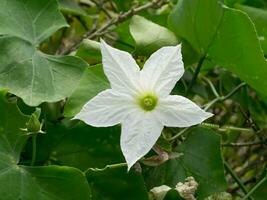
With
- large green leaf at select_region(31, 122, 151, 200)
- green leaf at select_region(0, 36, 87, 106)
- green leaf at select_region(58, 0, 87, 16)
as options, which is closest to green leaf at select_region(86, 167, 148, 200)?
large green leaf at select_region(31, 122, 151, 200)

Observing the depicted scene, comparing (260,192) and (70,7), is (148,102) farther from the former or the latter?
(70,7)

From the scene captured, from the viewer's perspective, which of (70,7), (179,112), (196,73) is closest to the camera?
(179,112)

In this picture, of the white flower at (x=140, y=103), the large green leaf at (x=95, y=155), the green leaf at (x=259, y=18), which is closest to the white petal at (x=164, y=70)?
the white flower at (x=140, y=103)

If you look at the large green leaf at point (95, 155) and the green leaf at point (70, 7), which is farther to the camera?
the green leaf at point (70, 7)

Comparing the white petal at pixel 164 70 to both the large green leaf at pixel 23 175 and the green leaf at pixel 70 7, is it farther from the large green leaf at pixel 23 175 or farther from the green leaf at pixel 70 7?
the green leaf at pixel 70 7

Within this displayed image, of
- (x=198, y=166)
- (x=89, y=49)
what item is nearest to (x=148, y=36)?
(x=89, y=49)

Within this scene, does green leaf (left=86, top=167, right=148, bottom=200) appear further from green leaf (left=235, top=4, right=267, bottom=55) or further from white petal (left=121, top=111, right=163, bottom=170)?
green leaf (left=235, top=4, right=267, bottom=55)
